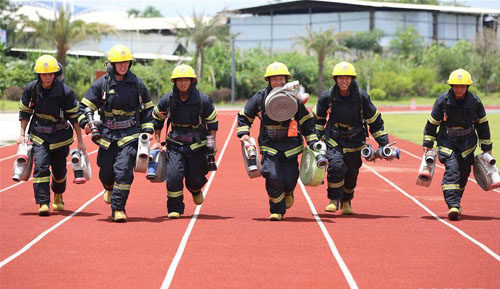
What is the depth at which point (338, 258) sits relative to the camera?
7.98 meters

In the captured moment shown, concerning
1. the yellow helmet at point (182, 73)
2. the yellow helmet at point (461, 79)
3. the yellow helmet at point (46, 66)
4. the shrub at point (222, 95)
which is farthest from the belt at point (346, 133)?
the shrub at point (222, 95)

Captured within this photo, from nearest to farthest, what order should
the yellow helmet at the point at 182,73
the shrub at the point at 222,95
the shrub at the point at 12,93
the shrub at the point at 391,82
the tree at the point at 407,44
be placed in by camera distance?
the yellow helmet at the point at 182,73 → the shrub at the point at 12,93 → the shrub at the point at 222,95 → the shrub at the point at 391,82 → the tree at the point at 407,44

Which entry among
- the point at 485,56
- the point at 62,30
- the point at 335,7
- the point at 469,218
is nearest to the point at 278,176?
the point at 469,218

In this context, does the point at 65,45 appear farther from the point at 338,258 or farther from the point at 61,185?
the point at 338,258

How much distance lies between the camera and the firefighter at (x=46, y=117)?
10.6 meters

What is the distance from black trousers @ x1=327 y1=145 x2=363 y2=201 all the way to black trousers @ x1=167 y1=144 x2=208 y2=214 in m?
1.61

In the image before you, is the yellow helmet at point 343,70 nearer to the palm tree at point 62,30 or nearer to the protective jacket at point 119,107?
the protective jacket at point 119,107

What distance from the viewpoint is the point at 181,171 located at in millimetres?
10562

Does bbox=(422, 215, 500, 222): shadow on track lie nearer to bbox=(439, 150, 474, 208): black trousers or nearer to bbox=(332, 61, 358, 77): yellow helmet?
bbox=(439, 150, 474, 208): black trousers

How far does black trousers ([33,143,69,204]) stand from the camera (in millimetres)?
10586

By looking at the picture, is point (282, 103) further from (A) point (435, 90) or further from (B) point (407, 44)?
(B) point (407, 44)

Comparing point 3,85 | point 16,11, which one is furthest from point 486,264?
point 16,11

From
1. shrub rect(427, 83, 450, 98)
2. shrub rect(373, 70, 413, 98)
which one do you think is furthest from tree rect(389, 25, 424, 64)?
shrub rect(373, 70, 413, 98)

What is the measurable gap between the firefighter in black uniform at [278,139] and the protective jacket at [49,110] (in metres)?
2.21
